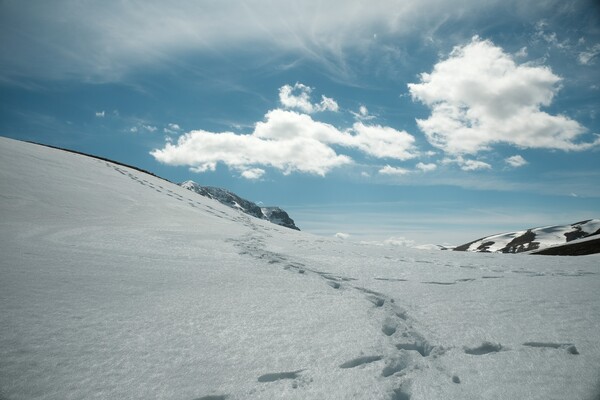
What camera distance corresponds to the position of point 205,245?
25.5ft

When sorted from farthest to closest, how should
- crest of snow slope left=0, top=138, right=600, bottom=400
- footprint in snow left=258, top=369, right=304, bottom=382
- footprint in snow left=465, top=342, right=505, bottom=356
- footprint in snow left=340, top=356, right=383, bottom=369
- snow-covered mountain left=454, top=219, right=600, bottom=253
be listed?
snow-covered mountain left=454, top=219, right=600, bottom=253
footprint in snow left=465, top=342, right=505, bottom=356
footprint in snow left=340, top=356, right=383, bottom=369
footprint in snow left=258, top=369, right=304, bottom=382
crest of snow slope left=0, top=138, right=600, bottom=400

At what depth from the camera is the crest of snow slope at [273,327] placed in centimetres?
239

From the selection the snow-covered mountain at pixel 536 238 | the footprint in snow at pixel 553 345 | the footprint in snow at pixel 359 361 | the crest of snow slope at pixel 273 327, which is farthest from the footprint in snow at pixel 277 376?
the snow-covered mountain at pixel 536 238

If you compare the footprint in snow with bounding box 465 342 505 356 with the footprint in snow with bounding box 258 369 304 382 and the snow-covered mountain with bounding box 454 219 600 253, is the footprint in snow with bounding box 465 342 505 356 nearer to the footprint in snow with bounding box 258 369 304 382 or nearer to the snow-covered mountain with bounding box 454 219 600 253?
the footprint in snow with bounding box 258 369 304 382

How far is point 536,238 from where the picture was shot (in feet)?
323

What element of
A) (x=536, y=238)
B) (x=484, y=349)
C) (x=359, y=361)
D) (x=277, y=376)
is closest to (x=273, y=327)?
(x=277, y=376)

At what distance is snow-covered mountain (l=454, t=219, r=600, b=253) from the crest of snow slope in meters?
94.8

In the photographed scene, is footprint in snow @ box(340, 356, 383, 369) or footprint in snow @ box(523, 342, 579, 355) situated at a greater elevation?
footprint in snow @ box(523, 342, 579, 355)

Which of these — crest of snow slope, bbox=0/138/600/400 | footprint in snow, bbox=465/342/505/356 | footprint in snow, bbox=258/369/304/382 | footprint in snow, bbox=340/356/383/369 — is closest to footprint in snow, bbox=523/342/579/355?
crest of snow slope, bbox=0/138/600/400

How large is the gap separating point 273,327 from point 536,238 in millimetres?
123759

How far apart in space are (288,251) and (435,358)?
5.82 m

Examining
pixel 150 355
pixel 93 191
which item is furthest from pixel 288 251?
pixel 93 191

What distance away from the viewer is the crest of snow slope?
7.84 ft

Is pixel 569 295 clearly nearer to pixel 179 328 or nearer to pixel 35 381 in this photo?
pixel 179 328
